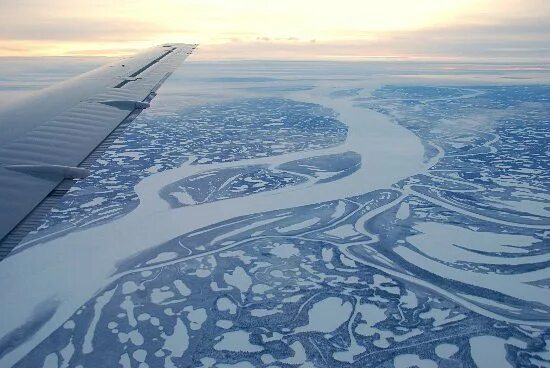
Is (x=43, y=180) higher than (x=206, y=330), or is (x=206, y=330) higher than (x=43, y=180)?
(x=43, y=180)

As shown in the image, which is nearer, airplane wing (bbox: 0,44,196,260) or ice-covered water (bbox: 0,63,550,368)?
airplane wing (bbox: 0,44,196,260)

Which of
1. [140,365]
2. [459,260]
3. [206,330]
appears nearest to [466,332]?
[459,260]

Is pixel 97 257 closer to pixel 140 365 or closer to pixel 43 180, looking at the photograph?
pixel 140 365

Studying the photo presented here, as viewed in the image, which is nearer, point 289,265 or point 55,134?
point 55,134

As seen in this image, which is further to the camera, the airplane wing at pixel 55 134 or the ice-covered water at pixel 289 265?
the ice-covered water at pixel 289 265

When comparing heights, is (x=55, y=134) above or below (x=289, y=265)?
above

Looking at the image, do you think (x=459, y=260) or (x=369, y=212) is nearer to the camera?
(x=459, y=260)

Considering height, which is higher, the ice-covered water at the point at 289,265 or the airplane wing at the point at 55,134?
the airplane wing at the point at 55,134

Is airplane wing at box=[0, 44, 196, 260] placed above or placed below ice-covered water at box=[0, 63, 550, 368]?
above
